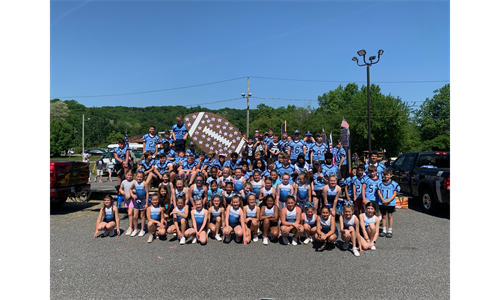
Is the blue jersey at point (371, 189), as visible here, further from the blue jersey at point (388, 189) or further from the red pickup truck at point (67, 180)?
the red pickup truck at point (67, 180)

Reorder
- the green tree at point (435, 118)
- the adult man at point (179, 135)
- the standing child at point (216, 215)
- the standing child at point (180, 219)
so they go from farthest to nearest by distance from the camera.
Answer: the green tree at point (435, 118) → the adult man at point (179, 135) → the standing child at point (216, 215) → the standing child at point (180, 219)

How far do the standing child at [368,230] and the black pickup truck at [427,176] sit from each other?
327cm

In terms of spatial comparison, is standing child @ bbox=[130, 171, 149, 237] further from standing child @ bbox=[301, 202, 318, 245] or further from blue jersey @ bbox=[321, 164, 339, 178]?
blue jersey @ bbox=[321, 164, 339, 178]

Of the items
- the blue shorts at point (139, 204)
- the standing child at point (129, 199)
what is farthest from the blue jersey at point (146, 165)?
the blue shorts at point (139, 204)

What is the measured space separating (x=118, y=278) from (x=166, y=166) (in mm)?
5065

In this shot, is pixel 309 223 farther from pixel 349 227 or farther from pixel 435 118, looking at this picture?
pixel 435 118

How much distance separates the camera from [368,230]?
20.4 ft

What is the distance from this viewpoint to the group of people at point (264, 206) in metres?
6.32

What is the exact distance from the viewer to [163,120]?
106188 mm

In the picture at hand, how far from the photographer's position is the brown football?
1088 centimetres

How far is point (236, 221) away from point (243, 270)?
193cm

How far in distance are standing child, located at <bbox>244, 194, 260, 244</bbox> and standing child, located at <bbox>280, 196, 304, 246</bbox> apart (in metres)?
0.56
